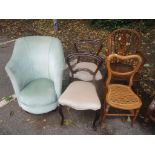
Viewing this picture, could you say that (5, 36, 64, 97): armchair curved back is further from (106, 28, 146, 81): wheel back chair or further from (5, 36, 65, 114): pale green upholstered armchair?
(106, 28, 146, 81): wheel back chair

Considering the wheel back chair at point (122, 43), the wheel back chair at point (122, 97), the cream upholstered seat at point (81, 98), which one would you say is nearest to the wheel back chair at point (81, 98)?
the cream upholstered seat at point (81, 98)

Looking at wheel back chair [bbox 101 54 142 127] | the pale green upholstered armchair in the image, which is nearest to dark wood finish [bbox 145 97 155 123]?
wheel back chair [bbox 101 54 142 127]

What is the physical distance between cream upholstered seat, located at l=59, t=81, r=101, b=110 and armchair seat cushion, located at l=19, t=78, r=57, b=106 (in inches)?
8.7

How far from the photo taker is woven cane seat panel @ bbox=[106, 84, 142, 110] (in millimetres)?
3021

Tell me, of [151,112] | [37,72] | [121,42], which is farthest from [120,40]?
[37,72]

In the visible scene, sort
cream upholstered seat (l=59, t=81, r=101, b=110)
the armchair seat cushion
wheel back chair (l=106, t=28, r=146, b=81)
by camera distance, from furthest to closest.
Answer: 1. wheel back chair (l=106, t=28, r=146, b=81)
2. the armchair seat cushion
3. cream upholstered seat (l=59, t=81, r=101, b=110)

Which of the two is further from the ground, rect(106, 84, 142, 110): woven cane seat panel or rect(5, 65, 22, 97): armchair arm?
rect(5, 65, 22, 97): armchair arm

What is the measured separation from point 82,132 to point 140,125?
91cm

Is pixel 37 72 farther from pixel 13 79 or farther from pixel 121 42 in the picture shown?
pixel 121 42

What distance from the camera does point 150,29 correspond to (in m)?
6.77

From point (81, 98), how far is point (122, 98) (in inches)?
23.5

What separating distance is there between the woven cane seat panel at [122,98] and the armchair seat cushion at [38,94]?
0.84 m

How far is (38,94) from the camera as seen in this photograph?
3.19 metres

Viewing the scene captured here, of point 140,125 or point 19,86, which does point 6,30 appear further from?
point 140,125
